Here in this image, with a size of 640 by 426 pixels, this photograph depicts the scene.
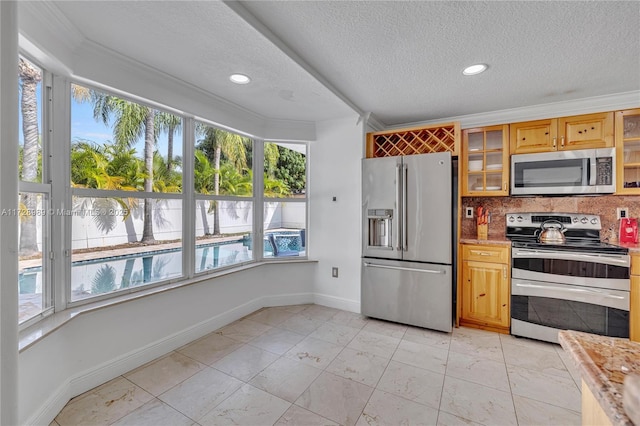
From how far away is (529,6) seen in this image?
1.57m

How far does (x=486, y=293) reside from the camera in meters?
2.89

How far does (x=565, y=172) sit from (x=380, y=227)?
192cm

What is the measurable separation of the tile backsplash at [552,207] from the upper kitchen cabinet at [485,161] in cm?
26

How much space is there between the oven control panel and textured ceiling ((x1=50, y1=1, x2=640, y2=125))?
1.20 meters

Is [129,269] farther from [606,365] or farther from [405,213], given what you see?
[606,365]

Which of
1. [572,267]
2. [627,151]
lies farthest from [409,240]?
[627,151]

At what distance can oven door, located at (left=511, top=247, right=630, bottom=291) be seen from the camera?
2379mm

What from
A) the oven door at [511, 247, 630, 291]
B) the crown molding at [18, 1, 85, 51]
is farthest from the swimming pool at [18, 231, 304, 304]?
the oven door at [511, 247, 630, 291]

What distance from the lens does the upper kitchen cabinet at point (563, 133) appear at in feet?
8.96

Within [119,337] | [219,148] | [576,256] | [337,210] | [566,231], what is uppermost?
[219,148]

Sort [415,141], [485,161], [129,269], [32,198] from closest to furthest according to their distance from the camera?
[32,198], [129,269], [485,161], [415,141]

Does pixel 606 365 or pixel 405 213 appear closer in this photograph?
pixel 606 365

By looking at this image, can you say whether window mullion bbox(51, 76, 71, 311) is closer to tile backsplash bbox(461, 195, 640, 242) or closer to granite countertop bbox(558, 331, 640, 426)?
granite countertop bbox(558, 331, 640, 426)

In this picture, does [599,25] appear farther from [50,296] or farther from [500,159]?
[50,296]
